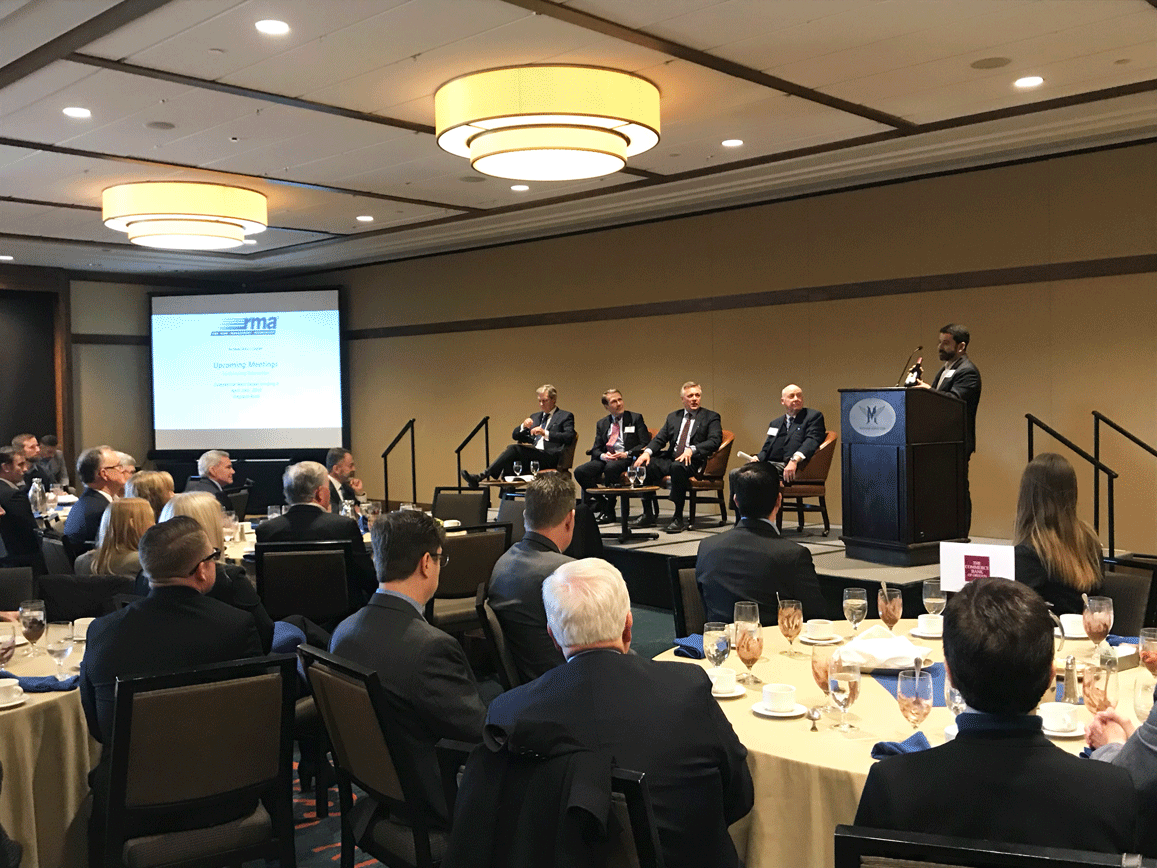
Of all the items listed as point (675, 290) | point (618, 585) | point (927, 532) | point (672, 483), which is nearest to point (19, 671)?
point (618, 585)

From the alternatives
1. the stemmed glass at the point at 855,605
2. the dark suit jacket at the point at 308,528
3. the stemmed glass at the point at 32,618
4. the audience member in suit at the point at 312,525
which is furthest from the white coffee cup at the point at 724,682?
the dark suit jacket at the point at 308,528

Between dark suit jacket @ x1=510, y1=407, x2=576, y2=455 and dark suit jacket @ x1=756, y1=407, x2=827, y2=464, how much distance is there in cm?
203

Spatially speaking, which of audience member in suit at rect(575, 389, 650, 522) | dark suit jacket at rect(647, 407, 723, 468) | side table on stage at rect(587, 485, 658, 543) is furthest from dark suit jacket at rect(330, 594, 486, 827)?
audience member in suit at rect(575, 389, 650, 522)

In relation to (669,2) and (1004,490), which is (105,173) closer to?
(669,2)

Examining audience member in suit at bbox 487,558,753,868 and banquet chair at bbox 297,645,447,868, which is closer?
audience member in suit at bbox 487,558,753,868

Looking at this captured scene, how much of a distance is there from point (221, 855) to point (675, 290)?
8.85m

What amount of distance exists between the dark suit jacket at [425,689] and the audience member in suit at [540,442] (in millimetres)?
7212

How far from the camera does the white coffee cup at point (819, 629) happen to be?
334 centimetres

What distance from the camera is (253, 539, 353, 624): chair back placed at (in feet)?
16.2

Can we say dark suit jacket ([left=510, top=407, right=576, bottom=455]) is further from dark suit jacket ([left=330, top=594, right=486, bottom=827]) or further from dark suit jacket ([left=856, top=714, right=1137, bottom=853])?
dark suit jacket ([left=856, top=714, right=1137, bottom=853])

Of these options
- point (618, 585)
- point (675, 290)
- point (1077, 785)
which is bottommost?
point (1077, 785)

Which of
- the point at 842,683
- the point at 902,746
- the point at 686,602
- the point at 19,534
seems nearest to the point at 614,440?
the point at 19,534

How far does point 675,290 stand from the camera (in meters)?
11.0

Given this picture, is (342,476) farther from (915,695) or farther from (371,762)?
(915,695)
